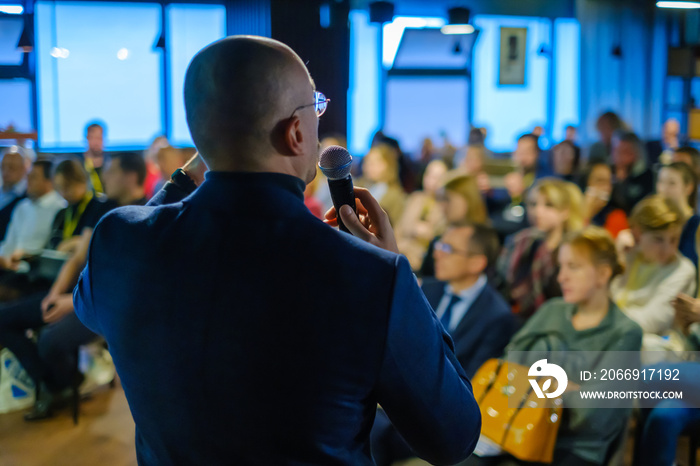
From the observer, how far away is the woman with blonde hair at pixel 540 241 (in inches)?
128

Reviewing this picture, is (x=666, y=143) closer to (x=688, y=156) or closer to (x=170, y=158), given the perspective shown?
(x=688, y=156)

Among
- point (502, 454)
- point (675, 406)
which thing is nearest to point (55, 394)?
point (502, 454)

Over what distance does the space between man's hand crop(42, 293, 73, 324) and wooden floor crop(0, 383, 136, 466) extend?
0.53 meters

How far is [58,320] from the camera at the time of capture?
3.42 metres

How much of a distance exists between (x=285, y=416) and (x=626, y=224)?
3736mm

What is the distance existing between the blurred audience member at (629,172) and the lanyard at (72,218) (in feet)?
10.5

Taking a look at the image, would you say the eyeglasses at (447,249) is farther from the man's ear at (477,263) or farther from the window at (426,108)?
the window at (426,108)

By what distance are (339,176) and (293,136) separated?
152 mm

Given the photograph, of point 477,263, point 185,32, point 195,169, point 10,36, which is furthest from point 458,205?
point 185,32

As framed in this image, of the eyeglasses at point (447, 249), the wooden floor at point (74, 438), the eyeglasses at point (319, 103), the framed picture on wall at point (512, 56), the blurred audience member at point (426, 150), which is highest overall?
the framed picture on wall at point (512, 56)

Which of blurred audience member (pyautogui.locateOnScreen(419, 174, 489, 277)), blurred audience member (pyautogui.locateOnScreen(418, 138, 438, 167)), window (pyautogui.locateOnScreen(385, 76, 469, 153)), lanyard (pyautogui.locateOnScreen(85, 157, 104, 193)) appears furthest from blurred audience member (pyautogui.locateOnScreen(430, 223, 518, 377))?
window (pyautogui.locateOnScreen(385, 76, 469, 153))

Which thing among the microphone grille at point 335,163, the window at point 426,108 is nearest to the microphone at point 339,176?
the microphone grille at point 335,163

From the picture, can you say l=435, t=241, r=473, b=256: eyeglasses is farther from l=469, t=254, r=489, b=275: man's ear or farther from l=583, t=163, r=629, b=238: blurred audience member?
l=583, t=163, r=629, b=238: blurred audience member

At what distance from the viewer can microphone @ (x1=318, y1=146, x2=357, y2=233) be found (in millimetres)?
893
